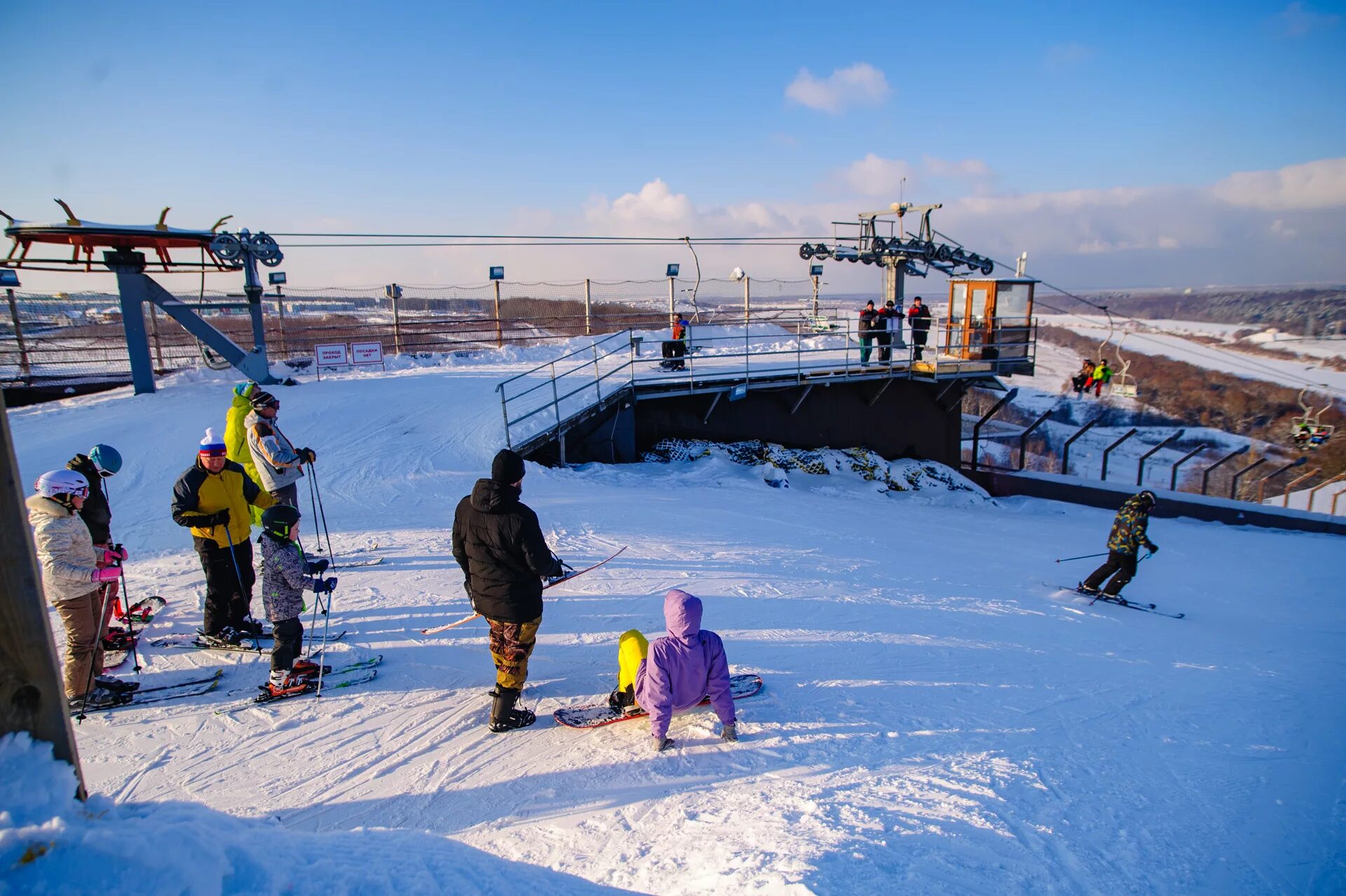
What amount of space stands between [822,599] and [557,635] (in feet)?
9.19

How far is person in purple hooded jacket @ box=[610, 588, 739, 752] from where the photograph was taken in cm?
404

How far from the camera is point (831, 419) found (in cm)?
1711

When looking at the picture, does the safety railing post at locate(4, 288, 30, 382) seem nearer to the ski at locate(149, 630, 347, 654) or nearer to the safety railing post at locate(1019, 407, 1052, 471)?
the ski at locate(149, 630, 347, 654)

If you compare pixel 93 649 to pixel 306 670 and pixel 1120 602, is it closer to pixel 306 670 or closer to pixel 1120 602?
pixel 306 670

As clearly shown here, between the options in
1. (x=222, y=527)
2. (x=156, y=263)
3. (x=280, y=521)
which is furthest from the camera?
(x=156, y=263)

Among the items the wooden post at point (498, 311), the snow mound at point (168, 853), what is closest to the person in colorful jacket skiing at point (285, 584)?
the snow mound at point (168, 853)

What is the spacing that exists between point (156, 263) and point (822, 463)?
14044 mm

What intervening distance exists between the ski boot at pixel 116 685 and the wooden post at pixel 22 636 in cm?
361

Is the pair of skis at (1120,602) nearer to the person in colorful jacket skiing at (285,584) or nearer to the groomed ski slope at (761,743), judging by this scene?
the groomed ski slope at (761,743)

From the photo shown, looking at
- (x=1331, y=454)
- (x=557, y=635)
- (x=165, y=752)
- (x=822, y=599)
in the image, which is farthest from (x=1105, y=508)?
(x=1331, y=454)

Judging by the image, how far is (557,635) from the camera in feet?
19.2

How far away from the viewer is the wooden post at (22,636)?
1.69 m

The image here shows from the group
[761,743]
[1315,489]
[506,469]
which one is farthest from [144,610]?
[1315,489]

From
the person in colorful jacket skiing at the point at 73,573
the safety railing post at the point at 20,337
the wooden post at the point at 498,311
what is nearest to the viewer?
the person in colorful jacket skiing at the point at 73,573
